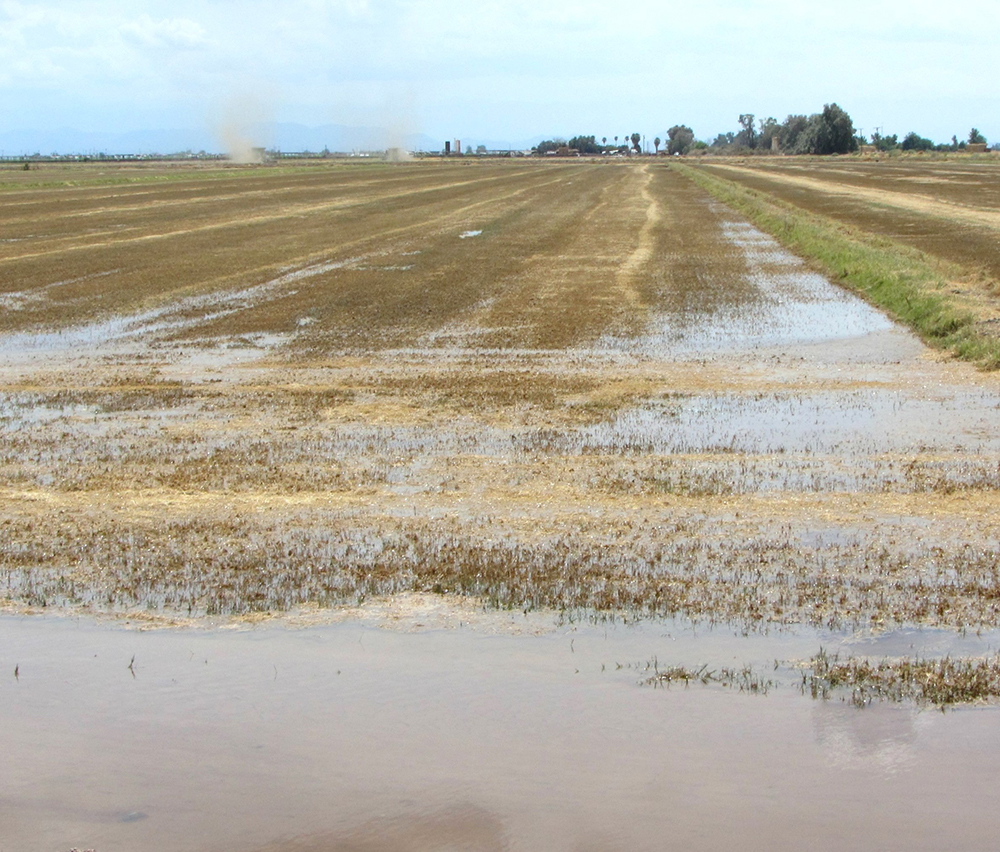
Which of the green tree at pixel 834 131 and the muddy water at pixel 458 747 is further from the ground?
the green tree at pixel 834 131

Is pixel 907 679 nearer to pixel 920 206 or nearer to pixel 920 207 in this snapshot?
pixel 920 207

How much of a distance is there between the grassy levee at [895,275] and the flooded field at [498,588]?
809mm

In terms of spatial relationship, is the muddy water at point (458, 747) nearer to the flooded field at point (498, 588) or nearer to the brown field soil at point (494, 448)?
the flooded field at point (498, 588)

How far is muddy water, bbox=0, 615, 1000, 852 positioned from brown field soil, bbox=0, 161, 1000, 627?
80cm

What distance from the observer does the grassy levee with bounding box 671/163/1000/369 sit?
19.2 metres

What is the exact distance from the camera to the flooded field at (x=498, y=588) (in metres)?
5.86

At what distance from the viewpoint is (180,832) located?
5.54 m

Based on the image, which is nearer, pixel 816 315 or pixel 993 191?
pixel 816 315

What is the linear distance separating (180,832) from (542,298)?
20.5 metres

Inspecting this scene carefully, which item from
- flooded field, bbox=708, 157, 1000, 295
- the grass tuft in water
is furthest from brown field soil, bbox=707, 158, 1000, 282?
the grass tuft in water

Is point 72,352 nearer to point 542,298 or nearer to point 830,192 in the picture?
point 542,298

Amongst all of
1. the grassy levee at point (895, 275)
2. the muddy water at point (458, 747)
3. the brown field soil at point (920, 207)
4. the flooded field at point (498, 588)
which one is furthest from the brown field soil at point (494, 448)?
the brown field soil at point (920, 207)

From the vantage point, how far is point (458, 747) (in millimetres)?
6371

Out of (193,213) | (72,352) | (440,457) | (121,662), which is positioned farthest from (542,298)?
(193,213)
